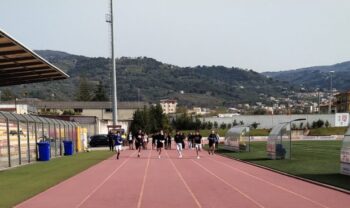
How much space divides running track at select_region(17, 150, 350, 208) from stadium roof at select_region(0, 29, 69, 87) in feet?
29.3

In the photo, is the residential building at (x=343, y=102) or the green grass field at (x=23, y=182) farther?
the residential building at (x=343, y=102)

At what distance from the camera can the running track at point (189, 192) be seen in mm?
14273

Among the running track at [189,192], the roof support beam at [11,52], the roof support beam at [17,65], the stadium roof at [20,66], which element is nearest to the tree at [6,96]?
the stadium roof at [20,66]

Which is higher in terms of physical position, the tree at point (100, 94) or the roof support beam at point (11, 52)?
the tree at point (100, 94)

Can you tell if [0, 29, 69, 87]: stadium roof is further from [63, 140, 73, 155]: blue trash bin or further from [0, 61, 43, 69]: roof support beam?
[63, 140, 73, 155]: blue trash bin

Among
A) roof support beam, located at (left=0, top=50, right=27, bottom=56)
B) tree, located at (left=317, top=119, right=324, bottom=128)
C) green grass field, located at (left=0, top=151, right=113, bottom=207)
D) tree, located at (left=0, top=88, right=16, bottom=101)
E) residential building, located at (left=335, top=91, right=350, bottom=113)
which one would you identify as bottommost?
tree, located at (left=317, top=119, right=324, bottom=128)

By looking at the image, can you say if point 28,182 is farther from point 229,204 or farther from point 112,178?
point 229,204

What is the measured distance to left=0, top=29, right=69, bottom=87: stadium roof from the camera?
28516 mm

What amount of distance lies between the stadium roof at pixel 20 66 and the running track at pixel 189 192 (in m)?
8.92

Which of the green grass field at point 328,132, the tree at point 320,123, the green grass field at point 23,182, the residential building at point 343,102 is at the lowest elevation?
the green grass field at point 328,132

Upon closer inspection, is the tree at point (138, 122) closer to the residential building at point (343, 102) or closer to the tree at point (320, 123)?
the tree at point (320, 123)

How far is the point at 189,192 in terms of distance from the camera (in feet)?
55.0

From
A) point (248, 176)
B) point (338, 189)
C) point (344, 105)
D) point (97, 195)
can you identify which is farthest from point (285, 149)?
point (344, 105)

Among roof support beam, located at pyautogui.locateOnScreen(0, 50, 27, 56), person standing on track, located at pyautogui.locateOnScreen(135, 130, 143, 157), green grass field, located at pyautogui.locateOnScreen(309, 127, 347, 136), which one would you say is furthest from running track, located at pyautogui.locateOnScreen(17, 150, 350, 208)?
green grass field, located at pyautogui.locateOnScreen(309, 127, 347, 136)
